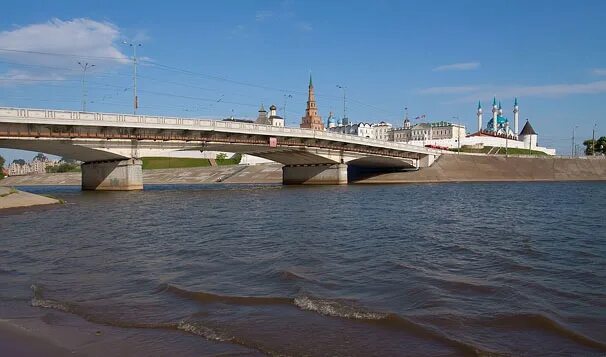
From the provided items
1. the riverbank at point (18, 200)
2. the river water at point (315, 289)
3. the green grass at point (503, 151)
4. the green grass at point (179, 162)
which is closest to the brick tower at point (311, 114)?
the green grass at point (179, 162)

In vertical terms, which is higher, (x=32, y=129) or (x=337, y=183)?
(x=32, y=129)

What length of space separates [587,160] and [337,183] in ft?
180

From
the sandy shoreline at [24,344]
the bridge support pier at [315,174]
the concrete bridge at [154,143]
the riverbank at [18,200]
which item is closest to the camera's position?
the sandy shoreline at [24,344]

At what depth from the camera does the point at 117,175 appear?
59.5 m

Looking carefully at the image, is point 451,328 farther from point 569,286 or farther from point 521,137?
point 521,137

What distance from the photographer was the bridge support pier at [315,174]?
79250 millimetres

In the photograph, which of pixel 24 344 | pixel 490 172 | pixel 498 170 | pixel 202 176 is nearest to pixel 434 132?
pixel 498 170

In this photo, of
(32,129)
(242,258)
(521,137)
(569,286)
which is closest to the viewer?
(569,286)

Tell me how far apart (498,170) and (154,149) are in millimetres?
61865

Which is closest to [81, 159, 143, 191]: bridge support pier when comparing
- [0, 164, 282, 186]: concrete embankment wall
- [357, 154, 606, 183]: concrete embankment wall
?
[357, 154, 606, 183]: concrete embankment wall

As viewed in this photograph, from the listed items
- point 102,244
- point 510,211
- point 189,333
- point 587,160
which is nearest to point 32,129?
point 102,244

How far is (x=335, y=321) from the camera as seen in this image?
955 centimetres

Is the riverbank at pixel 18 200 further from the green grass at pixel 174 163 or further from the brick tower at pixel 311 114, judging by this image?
the brick tower at pixel 311 114

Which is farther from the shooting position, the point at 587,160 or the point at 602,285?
the point at 587,160
